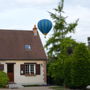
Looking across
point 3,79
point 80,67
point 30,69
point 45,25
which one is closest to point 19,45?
point 30,69

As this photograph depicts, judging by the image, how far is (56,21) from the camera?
134 feet

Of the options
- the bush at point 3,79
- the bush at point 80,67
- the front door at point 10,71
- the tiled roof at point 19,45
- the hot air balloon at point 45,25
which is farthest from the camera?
the tiled roof at point 19,45

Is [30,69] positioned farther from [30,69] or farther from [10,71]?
[10,71]

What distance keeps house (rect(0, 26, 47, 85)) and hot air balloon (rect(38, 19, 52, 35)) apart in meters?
7.64

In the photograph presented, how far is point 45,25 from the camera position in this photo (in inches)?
1479

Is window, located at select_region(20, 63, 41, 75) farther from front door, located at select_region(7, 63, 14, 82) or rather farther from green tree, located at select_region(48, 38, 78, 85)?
green tree, located at select_region(48, 38, 78, 85)

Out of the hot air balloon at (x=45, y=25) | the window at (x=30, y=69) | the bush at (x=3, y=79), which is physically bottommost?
the bush at (x=3, y=79)

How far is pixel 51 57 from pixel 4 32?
7.39 metres

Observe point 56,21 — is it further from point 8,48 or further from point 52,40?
point 8,48

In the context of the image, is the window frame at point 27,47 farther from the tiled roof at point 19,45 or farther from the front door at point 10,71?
the front door at point 10,71

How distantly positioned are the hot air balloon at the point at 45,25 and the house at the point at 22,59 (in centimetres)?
764

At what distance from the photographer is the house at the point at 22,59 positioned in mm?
44625

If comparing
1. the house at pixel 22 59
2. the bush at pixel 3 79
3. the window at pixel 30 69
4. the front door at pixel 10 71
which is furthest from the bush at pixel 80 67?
the front door at pixel 10 71

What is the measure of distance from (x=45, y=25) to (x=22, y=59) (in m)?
8.29
